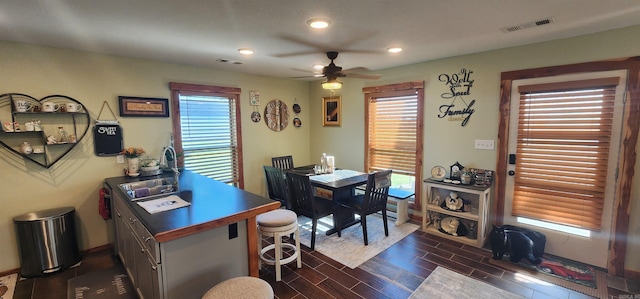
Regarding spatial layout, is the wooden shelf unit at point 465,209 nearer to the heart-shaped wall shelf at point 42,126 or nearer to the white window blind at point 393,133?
the white window blind at point 393,133

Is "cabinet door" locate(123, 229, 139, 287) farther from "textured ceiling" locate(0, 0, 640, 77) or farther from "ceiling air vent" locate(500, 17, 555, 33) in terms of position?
"ceiling air vent" locate(500, 17, 555, 33)

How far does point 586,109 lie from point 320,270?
3.15 metres

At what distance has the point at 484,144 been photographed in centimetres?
347

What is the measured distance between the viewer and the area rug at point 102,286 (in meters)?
2.48

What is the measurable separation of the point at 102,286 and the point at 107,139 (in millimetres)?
1621

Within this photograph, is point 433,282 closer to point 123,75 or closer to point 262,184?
point 262,184

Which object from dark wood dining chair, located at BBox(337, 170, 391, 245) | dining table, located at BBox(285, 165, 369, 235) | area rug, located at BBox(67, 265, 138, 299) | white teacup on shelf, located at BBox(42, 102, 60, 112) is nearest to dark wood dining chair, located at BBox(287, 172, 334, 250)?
dining table, located at BBox(285, 165, 369, 235)

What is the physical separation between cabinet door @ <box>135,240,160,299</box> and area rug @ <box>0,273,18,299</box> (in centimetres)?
130

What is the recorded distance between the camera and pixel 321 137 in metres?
5.41

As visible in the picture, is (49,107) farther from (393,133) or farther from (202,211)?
(393,133)

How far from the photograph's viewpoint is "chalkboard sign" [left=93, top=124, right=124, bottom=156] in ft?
10.5

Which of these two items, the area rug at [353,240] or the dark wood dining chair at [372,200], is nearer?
the area rug at [353,240]

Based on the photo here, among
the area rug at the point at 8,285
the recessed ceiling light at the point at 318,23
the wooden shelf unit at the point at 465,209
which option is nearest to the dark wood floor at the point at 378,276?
the area rug at the point at 8,285

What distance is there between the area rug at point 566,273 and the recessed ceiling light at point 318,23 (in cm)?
296
